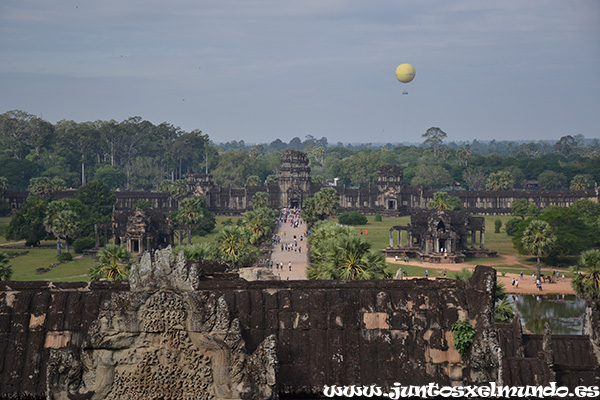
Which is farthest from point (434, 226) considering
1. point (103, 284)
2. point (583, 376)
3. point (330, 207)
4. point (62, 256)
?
point (103, 284)

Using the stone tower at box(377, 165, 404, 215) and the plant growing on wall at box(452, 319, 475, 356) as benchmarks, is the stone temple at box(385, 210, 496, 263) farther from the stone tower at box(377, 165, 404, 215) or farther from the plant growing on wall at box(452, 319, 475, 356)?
the plant growing on wall at box(452, 319, 475, 356)

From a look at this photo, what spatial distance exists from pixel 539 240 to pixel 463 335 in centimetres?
6601

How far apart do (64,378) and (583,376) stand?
44.7 feet

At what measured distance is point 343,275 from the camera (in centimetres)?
4303

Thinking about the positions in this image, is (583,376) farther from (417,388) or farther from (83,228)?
(83,228)

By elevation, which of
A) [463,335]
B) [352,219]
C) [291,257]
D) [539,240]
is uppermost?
[463,335]

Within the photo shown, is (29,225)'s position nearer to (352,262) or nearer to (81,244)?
(81,244)

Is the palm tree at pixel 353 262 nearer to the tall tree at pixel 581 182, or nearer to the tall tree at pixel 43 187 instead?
the tall tree at pixel 43 187

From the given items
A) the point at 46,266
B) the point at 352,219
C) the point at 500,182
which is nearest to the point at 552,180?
the point at 500,182

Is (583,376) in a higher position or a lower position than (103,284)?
lower

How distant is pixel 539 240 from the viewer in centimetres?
7894

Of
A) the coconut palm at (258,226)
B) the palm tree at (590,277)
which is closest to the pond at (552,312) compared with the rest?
the palm tree at (590,277)

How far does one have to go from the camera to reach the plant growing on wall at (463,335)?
16125mm

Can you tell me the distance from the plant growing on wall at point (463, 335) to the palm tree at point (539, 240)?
6455cm
